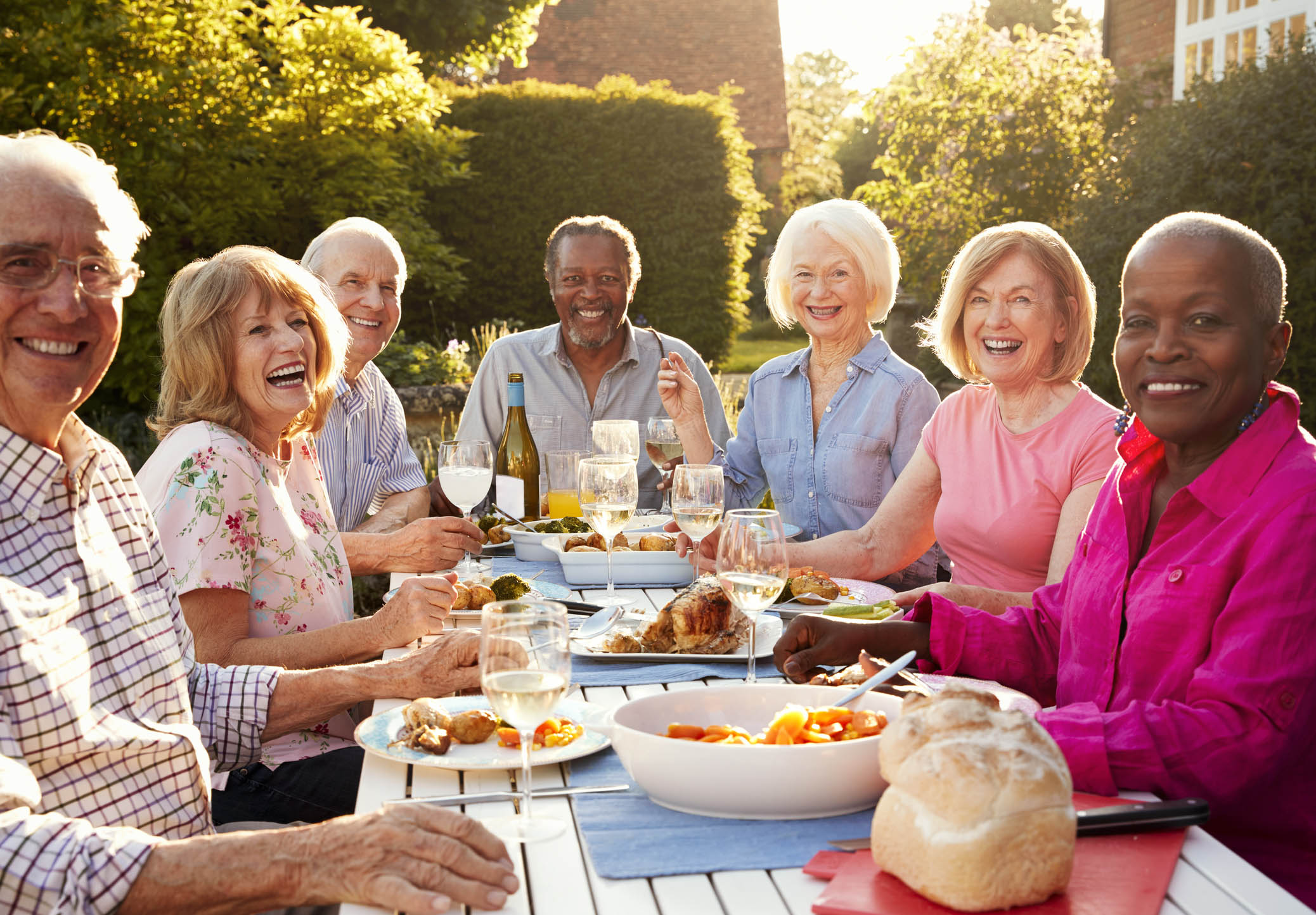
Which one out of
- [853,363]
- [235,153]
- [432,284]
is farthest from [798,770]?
[432,284]

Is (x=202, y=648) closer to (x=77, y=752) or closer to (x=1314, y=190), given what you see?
(x=77, y=752)

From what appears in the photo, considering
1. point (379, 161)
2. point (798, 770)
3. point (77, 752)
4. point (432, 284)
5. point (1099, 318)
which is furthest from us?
point (432, 284)

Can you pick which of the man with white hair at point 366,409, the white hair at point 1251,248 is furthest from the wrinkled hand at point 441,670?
the man with white hair at point 366,409

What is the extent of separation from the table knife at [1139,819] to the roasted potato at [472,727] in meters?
0.63

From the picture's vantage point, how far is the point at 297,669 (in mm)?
2467

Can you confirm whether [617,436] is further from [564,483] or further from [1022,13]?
[1022,13]

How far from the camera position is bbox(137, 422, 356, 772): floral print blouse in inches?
94.6

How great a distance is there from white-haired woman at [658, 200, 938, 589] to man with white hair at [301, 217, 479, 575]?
1039mm

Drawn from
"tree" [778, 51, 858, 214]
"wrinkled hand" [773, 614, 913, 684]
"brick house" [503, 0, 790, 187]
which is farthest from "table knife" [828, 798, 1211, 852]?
"brick house" [503, 0, 790, 187]

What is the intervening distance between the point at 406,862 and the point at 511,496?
2.38m

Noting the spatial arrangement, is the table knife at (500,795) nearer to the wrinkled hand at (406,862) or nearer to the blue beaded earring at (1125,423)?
the wrinkled hand at (406,862)

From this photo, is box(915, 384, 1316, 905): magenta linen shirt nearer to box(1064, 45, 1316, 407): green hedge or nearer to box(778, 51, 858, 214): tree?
box(1064, 45, 1316, 407): green hedge

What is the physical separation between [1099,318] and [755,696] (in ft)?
24.2

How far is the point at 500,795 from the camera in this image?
5.41ft
